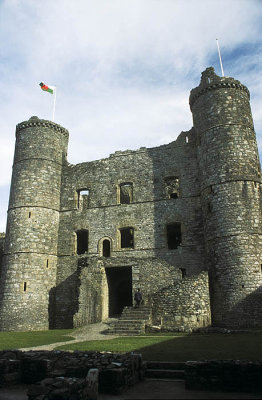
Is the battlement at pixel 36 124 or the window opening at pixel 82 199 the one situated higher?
the battlement at pixel 36 124

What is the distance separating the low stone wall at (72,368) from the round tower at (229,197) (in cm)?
986

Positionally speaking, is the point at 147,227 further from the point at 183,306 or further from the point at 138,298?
the point at 183,306

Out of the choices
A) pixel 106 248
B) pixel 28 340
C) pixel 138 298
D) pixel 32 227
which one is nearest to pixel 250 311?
pixel 138 298

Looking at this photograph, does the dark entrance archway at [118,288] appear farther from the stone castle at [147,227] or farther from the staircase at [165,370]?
the staircase at [165,370]

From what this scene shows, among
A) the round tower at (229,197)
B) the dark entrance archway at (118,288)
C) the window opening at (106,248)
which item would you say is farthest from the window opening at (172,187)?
the dark entrance archway at (118,288)

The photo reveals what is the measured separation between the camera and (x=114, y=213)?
22.0 metres

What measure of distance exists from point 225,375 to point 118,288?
16.2 m

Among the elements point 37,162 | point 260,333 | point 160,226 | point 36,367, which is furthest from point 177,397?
point 37,162

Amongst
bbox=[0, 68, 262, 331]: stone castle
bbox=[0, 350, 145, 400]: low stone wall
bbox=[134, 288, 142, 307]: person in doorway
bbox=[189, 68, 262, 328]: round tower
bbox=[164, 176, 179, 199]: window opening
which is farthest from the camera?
bbox=[164, 176, 179, 199]: window opening

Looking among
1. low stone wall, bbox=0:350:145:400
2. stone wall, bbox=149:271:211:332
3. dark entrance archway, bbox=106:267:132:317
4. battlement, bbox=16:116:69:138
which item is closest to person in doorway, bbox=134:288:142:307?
stone wall, bbox=149:271:211:332

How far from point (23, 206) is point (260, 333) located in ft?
49.9

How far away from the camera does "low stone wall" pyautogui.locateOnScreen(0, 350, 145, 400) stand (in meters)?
6.21

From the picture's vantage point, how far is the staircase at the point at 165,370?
23.8 ft

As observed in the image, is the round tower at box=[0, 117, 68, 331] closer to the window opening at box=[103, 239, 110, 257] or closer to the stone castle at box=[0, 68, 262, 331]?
the stone castle at box=[0, 68, 262, 331]
